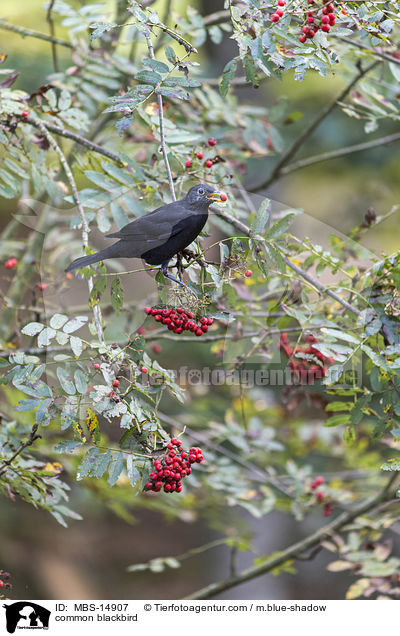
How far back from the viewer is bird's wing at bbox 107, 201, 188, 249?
108 cm

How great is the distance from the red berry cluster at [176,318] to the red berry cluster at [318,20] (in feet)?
1.75

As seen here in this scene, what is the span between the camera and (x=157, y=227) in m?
1.09

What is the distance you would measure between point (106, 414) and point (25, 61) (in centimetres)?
262

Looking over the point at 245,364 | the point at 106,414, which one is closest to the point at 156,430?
the point at 106,414

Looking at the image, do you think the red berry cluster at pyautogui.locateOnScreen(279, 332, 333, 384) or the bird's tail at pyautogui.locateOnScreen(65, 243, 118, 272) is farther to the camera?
the red berry cluster at pyautogui.locateOnScreen(279, 332, 333, 384)

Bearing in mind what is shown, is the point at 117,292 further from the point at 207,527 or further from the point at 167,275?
the point at 207,527

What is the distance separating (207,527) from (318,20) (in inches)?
162

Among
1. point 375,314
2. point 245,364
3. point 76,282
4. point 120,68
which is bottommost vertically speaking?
point 245,364

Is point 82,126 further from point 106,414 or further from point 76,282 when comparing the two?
point 106,414

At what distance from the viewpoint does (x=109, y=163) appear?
4.86ft

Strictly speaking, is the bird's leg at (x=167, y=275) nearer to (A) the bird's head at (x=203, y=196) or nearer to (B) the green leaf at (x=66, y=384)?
(A) the bird's head at (x=203, y=196)
